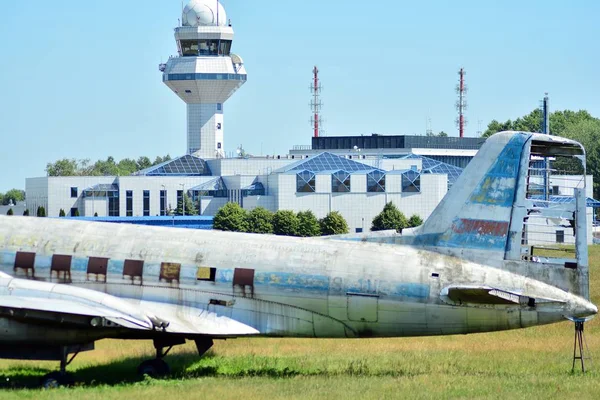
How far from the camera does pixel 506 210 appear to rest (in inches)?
1088

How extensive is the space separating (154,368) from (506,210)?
9697mm

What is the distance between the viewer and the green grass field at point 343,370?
2591 centimetres

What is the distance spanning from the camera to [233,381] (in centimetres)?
2773

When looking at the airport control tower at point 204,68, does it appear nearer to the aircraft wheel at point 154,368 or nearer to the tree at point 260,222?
the tree at point 260,222

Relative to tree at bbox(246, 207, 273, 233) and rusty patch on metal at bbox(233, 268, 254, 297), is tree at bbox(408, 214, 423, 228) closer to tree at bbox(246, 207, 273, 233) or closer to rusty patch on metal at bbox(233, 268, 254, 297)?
tree at bbox(246, 207, 273, 233)

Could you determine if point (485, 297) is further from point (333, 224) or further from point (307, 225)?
point (333, 224)

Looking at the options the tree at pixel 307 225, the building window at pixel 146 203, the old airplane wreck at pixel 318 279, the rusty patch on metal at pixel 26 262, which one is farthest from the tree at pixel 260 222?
the old airplane wreck at pixel 318 279

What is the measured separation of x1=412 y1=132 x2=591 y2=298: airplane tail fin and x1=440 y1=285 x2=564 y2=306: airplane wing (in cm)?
82

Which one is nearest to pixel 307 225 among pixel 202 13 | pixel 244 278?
pixel 202 13

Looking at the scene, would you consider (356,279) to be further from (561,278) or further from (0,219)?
(0,219)

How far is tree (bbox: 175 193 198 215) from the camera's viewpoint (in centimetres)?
14712

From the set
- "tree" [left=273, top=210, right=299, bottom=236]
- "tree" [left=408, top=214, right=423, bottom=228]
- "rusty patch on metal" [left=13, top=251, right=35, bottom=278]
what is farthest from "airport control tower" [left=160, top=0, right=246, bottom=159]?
"rusty patch on metal" [left=13, top=251, right=35, bottom=278]

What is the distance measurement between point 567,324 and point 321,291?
1477 centimetres

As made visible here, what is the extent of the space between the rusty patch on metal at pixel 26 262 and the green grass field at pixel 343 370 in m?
2.83
